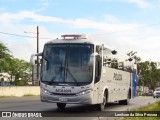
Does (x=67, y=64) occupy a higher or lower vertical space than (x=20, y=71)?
higher

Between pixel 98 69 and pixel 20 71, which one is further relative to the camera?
pixel 20 71

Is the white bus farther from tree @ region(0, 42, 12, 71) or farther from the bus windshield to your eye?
tree @ region(0, 42, 12, 71)

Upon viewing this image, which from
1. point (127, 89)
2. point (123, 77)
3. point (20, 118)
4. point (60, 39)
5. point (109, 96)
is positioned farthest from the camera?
point (127, 89)

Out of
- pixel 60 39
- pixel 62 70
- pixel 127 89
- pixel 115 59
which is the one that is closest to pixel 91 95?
pixel 62 70

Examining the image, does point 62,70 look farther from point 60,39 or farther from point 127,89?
point 127,89

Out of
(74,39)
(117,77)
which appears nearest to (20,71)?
(117,77)

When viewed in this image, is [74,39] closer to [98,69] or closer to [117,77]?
[98,69]

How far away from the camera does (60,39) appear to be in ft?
58.8

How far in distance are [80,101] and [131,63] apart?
1027 cm

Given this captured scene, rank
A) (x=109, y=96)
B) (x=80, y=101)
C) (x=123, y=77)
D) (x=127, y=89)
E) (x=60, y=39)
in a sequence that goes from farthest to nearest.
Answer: (x=127, y=89) → (x=123, y=77) → (x=109, y=96) → (x=60, y=39) → (x=80, y=101)

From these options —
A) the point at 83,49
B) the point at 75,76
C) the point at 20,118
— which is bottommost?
the point at 20,118

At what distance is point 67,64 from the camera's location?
16.9 meters

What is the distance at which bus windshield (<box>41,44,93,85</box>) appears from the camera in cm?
1675

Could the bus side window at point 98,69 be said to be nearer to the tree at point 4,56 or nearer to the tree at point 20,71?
the tree at point 4,56
